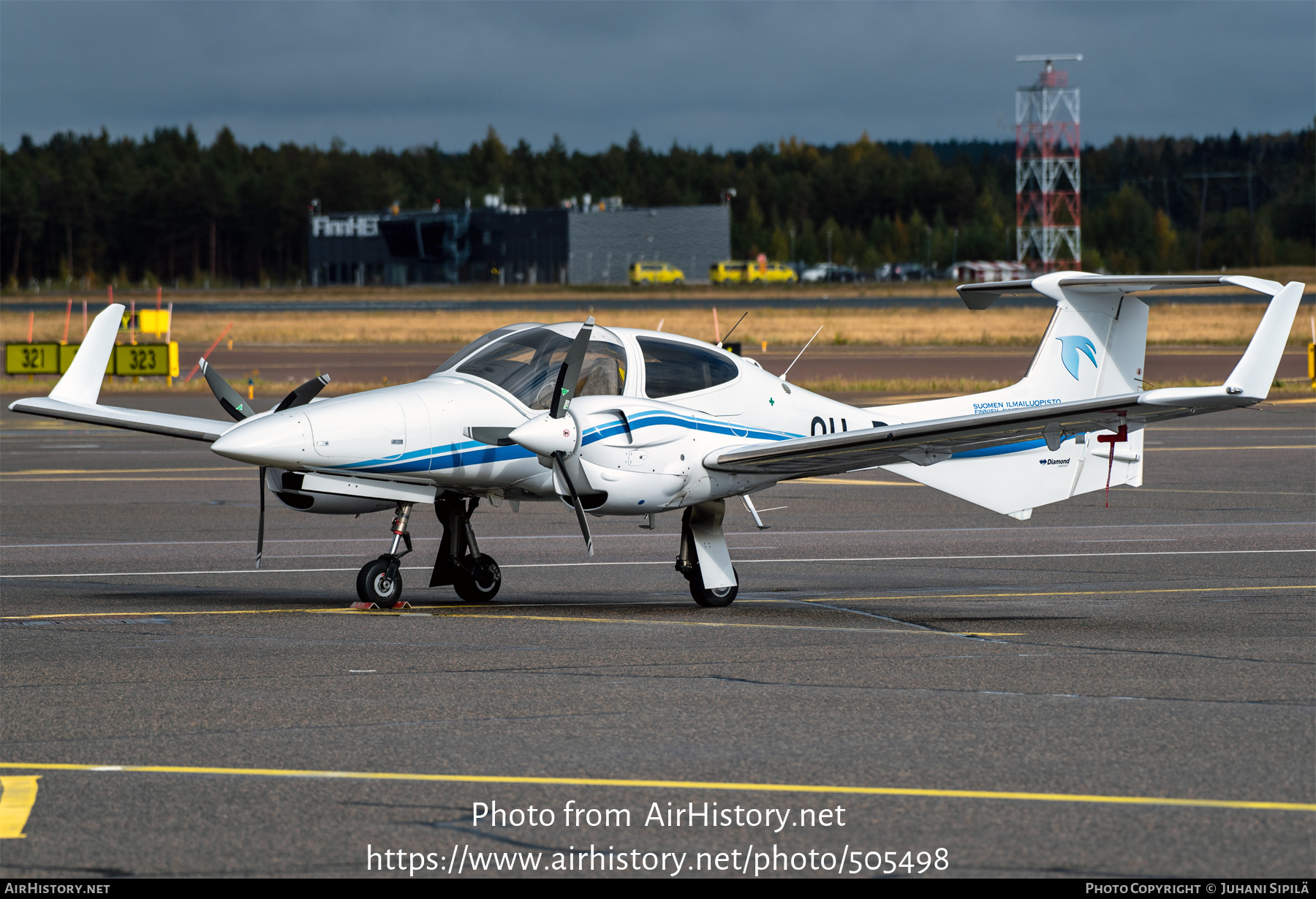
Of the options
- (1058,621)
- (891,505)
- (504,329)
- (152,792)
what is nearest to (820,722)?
(152,792)

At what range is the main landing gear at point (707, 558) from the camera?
1212 centimetres

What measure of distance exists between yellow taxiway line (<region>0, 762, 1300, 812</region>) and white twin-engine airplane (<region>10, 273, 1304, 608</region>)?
4.12 metres

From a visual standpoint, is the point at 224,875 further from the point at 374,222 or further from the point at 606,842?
the point at 374,222

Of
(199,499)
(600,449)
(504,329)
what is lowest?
(199,499)

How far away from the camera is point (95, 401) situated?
44.4 feet

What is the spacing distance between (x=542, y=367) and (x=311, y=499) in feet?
6.87

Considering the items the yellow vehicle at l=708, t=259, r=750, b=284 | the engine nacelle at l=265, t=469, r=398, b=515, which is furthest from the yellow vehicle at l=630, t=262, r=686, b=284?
the engine nacelle at l=265, t=469, r=398, b=515

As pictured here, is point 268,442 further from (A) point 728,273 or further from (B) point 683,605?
(A) point 728,273

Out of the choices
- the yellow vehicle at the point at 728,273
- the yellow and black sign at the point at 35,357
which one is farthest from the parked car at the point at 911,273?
the yellow and black sign at the point at 35,357

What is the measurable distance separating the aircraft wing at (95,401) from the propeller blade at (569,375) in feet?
12.5

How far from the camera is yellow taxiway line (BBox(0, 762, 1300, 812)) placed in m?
6.18

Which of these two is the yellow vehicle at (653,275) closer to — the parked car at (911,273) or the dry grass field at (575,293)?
the dry grass field at (575,293)

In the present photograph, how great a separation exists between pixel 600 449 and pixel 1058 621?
12.2 ft

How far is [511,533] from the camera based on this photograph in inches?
680
